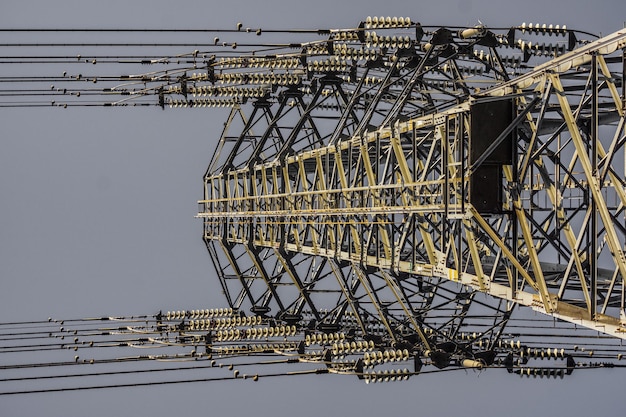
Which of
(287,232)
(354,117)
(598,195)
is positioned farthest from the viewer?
(287,232)

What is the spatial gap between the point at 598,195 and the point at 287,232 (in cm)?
2622

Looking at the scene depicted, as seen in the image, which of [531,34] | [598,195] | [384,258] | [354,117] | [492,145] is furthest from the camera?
[354,117]

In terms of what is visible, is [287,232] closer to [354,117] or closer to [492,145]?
[354,117]

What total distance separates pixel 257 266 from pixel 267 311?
266 centimetres

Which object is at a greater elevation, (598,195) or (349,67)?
(349,67)

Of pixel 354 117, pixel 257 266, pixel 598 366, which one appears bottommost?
pixel 598 366

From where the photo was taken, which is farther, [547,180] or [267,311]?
[267,311]

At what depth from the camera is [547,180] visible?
27.9 metres

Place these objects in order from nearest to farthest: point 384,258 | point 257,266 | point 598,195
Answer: point 598,195 < point 384,258 < point 257,266

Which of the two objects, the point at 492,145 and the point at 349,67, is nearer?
the point at 492,145

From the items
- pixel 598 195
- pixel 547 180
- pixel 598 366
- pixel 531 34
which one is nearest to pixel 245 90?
pixel 531 34

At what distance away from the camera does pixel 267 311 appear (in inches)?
2121

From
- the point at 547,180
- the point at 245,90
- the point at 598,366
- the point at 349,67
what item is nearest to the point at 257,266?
the point at 245,90

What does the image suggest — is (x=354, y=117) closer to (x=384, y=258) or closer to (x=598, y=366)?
(x=384, y=258)
